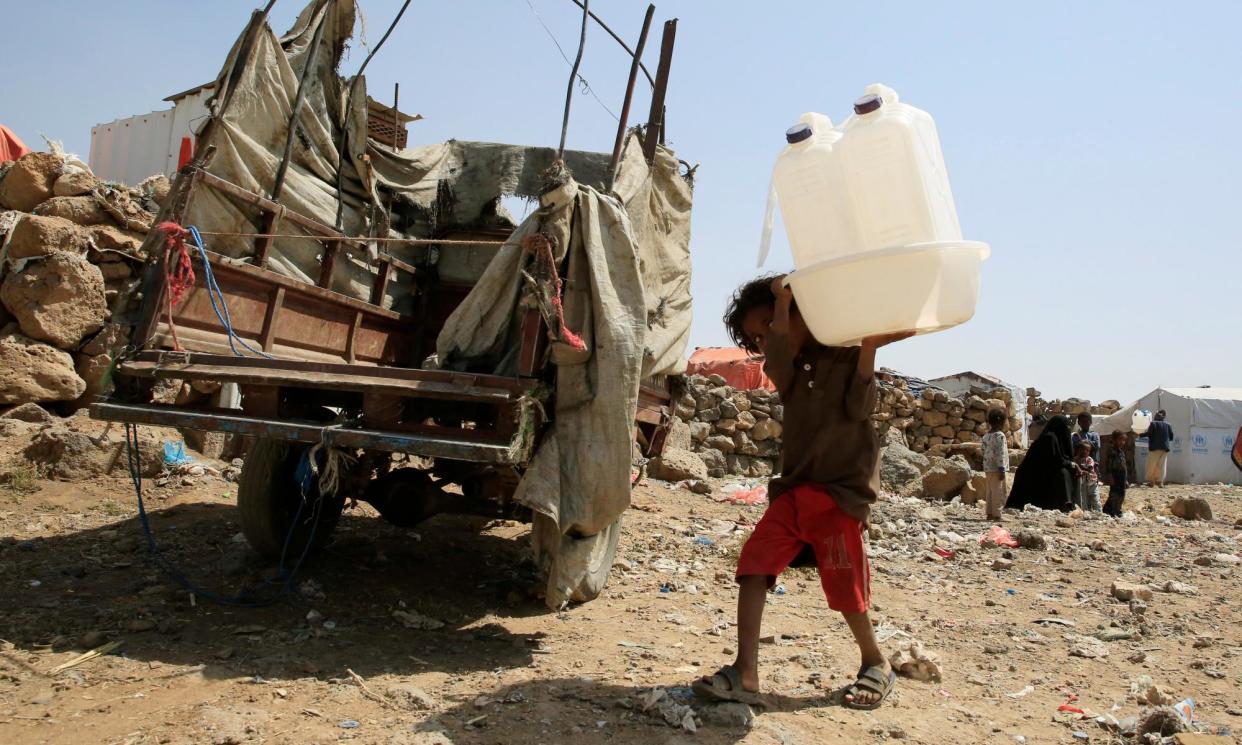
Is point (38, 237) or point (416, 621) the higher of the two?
point (38, 237)

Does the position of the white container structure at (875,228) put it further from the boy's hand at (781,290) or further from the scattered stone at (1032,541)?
the scattered stone at (1032,541)

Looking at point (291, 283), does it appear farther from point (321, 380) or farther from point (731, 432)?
point (731, 432)

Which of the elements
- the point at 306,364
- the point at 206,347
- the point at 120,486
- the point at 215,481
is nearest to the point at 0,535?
the point at 120,486

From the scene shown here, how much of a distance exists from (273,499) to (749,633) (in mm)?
2610

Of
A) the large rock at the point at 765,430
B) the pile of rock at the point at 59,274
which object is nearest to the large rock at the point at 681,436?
the large rock at the point at 765,430

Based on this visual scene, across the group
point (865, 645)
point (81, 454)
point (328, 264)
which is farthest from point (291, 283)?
point (865, 645)

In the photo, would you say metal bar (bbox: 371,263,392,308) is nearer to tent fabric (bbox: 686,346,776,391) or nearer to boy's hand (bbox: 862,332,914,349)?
boy's hand (bbox: 862,332,914,349)

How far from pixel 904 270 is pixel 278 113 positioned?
12.5ft

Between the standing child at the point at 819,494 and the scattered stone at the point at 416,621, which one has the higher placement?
the standing child at the point at 819,494

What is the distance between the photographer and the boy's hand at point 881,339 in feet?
8.50

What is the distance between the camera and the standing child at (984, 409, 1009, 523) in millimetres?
9031

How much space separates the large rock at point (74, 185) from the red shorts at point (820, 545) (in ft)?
23.0

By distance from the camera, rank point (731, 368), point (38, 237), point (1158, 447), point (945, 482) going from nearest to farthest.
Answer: point (38, 237) → point (945, 482) → point (1158, 447) → point (731, 368)

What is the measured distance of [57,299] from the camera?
6.20m
